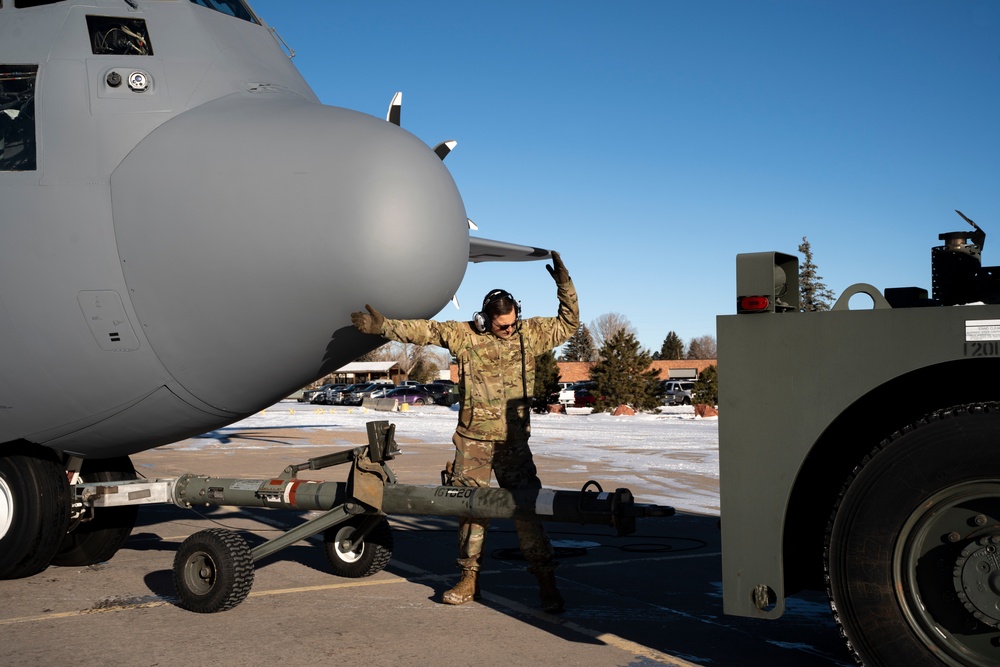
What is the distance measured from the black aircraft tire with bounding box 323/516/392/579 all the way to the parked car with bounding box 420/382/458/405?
4086 cm

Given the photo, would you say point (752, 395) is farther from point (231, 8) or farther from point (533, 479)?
point (231, 8)

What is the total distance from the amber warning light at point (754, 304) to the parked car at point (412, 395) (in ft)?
163

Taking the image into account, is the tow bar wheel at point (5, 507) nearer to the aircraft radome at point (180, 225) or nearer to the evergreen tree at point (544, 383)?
the aircraft radome at point (180, 225)

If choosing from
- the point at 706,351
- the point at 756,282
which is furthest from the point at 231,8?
the point at 706,351

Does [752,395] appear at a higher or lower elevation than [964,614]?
higher

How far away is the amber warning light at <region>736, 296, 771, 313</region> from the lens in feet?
12.1

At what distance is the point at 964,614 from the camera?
11.1ft

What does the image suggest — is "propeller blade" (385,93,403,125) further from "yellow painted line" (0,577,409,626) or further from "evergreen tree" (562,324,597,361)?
"evergreen tree" (562,324,597,361)

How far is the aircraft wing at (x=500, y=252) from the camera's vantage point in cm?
998

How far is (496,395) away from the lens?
19.5ft

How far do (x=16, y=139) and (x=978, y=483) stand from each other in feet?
16.0

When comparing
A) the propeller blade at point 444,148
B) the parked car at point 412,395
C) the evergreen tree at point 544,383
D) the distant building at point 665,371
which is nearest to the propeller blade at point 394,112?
the propeller blade at point 444,148

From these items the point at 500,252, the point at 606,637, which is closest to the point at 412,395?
the point at 500,252

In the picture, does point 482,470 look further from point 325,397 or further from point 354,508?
point 325,397
